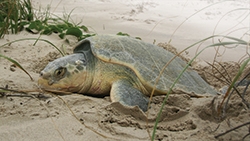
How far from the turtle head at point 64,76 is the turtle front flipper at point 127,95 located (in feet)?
0.85

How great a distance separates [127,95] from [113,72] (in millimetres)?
301

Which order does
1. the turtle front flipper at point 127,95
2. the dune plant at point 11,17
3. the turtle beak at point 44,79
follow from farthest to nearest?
the dune plant at point 11,17
the turtle beak at point 44,79
the turtle front flipper at point 127,95

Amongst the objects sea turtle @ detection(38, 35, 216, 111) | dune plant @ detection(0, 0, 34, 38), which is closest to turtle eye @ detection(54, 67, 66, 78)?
sea turtle @ detection(38, 35, 216, 111)

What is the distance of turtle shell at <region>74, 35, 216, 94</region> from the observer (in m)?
1.94

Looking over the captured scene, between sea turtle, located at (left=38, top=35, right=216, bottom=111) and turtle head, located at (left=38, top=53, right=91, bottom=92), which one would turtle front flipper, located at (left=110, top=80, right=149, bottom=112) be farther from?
turtle head, located at (left=38, top=53, right=91, bottom=92)

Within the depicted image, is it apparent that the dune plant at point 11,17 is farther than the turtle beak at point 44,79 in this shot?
Yes

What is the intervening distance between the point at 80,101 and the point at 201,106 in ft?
2.12

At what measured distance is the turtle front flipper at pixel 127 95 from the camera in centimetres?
168

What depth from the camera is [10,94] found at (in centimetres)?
152

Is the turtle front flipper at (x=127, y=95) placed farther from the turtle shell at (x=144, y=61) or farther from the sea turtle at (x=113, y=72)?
the turtle shell at (x=144, y=61)

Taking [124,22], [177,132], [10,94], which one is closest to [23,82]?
[10,94]

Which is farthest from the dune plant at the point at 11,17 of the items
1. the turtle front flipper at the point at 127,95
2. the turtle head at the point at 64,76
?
the turtle front flipper at the point at 127,95

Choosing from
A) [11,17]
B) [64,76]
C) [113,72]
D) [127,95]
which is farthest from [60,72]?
[11,17]

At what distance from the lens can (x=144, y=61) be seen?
201 cm
